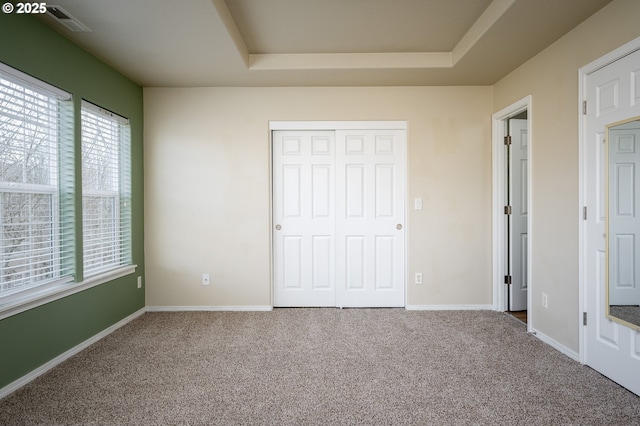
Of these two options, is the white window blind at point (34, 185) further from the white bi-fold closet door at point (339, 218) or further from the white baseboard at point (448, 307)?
the white baseboard at point (448, 307)

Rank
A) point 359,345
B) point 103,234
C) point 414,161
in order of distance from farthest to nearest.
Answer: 1. point 414,161
2. point 103,234
3. point 359,345

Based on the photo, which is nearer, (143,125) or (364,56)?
(364,56)

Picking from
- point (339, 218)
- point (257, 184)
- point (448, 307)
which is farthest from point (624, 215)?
point (257, 184)

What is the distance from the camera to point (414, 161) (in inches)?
144

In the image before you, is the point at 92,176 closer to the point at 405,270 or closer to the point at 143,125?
the point at 143,125

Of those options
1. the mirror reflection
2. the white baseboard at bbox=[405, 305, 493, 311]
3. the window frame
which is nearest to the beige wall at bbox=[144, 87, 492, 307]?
the white baseboard at bbox=[405, 305, 493, 311]

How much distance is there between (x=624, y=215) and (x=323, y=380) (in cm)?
218

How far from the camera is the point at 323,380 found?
222cm

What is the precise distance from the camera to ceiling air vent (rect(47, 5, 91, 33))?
2.20 metres

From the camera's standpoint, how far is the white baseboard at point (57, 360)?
2120 mm

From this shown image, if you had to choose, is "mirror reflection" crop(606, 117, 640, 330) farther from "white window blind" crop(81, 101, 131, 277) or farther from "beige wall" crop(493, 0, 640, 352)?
"white window blind" crop(81, 101, 131, 277)

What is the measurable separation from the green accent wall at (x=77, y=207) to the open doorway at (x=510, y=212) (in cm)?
384

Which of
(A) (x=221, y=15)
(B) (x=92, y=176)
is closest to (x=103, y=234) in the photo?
(B) (x=92, y=176)

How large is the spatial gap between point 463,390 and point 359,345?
0.89m
